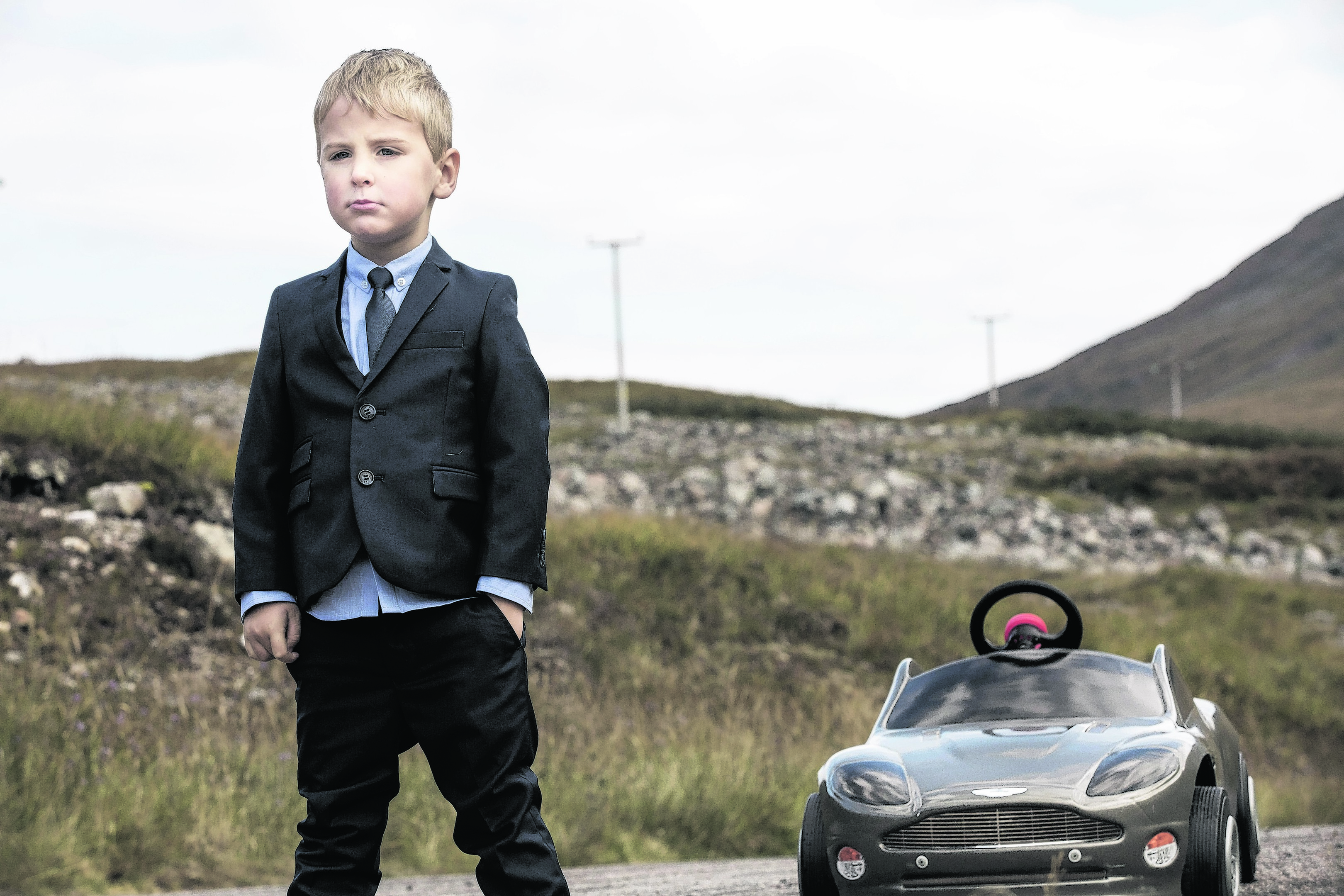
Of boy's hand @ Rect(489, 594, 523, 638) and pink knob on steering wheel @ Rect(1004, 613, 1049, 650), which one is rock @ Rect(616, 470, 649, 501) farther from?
boy's hand @ Rect(489, 594, 523, 638)

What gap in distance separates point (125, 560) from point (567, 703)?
3642 mm

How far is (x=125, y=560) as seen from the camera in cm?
1011

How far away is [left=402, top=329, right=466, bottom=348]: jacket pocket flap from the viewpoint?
3021mm

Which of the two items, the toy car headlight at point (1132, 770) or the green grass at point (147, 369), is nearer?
the toy car headlight at point (1132, 770)

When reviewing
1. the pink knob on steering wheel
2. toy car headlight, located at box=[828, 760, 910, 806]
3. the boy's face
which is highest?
the boy's face

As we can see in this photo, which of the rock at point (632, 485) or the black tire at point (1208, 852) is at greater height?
the rock at point (632, 485)

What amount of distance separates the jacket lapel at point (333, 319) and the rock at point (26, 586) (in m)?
7.11

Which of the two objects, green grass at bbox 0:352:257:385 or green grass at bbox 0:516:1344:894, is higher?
green grass at bbox 0:352:257:385

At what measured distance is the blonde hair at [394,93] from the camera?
117 inches

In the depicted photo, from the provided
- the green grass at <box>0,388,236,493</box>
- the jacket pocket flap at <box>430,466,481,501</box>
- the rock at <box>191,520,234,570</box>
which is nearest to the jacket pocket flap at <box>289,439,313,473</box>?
the jacket pocket flap at <box>430,466,481,501</box>

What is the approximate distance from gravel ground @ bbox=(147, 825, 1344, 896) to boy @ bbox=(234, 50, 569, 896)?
236cm

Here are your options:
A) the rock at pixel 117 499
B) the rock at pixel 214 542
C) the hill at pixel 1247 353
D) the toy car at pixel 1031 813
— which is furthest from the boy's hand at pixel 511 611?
the hill at pixel 1247 353

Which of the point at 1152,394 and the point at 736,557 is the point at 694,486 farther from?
the point at 1152,394

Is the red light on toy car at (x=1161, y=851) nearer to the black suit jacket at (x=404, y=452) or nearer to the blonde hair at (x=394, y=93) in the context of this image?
the black suit jacket at (x=404, y=452)
